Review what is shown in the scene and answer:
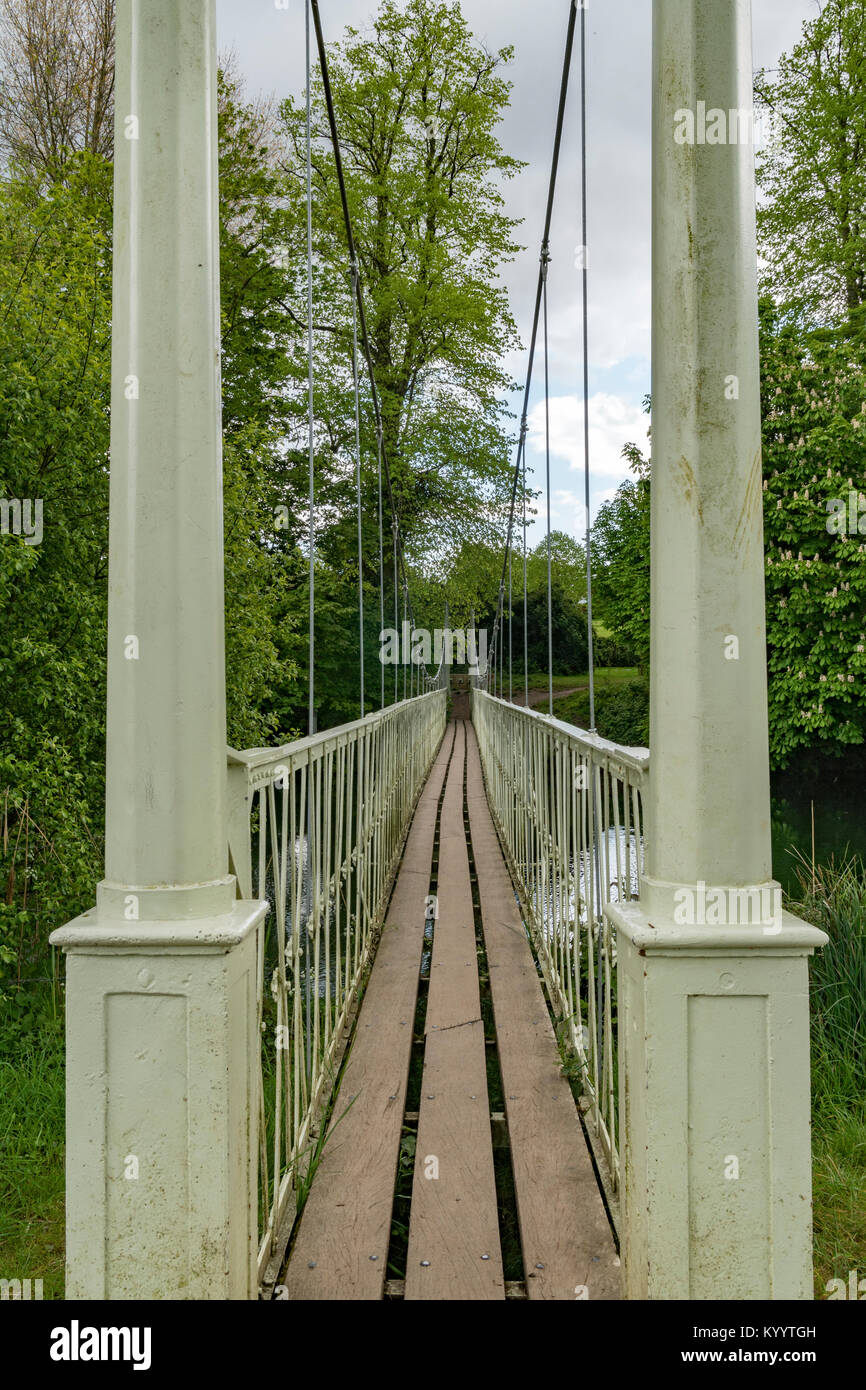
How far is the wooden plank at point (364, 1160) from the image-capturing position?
4.44ft

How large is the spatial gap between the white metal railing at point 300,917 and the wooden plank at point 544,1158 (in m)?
0.40

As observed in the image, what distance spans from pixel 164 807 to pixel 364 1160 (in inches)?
36.0

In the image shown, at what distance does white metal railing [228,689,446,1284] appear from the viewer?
137 cm

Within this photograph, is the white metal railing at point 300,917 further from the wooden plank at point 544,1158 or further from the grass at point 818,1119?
the grass at point 818,1119

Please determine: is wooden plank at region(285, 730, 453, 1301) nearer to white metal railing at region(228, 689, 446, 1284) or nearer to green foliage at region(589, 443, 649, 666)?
white metal railing at region(228, 689, 446, 1284)

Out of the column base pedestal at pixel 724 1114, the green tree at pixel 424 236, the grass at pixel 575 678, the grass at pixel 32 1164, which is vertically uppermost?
the green tree at pixel 424 236

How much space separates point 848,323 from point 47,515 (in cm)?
958

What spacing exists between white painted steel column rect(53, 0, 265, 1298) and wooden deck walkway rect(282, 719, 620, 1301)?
26 centimetres

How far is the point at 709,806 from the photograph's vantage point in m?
1.19

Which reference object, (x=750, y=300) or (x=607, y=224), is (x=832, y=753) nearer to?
(x=607, y=224)

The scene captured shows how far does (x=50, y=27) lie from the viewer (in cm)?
851

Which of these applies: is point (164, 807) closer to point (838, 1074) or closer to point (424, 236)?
point (838, 1074)

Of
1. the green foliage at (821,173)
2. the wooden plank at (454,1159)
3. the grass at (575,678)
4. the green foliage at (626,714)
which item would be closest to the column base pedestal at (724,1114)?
the wooden plank at (454,1159)
